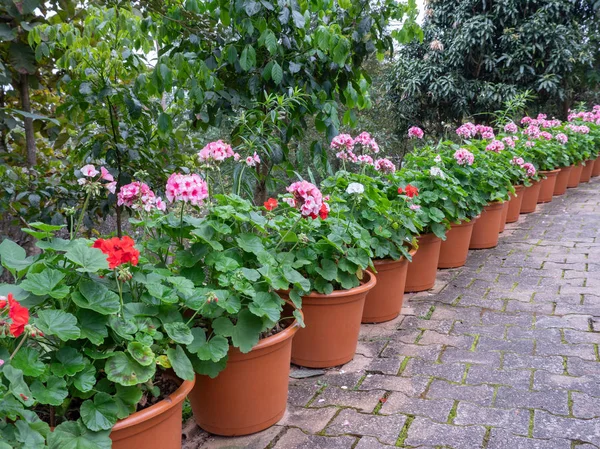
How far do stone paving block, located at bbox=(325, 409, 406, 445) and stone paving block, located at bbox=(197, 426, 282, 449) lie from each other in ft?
0.65

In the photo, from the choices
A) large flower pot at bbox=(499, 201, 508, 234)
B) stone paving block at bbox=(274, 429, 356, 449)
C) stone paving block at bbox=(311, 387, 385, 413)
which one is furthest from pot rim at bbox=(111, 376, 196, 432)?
large flower pot at bbox=(499, 201, 508, 234)

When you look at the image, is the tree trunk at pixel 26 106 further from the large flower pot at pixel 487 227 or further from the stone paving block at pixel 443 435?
the large flower pot at pixel 487 227

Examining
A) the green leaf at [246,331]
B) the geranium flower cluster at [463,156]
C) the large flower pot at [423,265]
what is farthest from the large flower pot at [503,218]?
the green leaf at [246,331]

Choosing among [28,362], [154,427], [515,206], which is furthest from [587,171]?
[28,362]

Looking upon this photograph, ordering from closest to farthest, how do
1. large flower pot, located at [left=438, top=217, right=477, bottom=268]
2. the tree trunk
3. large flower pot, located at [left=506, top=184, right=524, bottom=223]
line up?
the tree trunk → large flower pot, located at [left=438, top=217, right=477, bottom=268] → large flower pot, located at [left=506, top=184, right=524, bottom=223]

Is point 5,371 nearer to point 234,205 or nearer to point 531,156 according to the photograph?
point 234,205

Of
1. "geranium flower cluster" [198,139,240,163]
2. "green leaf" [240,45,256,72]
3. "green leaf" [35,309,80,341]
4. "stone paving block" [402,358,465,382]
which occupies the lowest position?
"stone paving block" [402,358,465,382]

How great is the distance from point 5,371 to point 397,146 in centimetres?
962

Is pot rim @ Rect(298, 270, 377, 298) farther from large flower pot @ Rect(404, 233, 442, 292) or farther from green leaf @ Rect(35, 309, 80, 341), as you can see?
green leaf @ Rect(35, 309, 80, 341)

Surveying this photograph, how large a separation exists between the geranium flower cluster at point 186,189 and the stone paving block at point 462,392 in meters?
1.20

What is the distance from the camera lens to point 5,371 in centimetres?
106

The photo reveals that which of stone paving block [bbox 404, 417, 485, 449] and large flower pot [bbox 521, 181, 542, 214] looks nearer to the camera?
stone paving block [bbox 404, 417, 485, 449]

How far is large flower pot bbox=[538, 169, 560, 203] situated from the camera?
586 centimetres

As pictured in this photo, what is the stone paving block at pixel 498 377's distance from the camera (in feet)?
7.07
